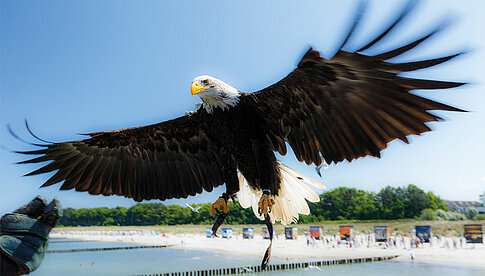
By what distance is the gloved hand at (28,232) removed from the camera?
2.88 m

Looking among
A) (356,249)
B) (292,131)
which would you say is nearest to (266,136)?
(292,131)

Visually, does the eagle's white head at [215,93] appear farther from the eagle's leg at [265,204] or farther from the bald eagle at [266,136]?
the eagle's leg at [265,204]

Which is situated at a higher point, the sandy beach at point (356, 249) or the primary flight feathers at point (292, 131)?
the primary flight feathers at point (292, 131)

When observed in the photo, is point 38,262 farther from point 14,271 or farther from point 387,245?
point 387,245

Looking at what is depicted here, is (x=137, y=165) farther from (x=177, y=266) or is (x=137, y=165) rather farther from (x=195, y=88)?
(x=177, y=266)

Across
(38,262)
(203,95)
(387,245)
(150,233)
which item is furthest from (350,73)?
(150,233)

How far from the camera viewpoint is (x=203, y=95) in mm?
2750

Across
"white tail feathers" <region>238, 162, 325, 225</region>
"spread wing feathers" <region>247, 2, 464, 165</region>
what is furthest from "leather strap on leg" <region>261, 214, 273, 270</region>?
"white tail feathers" <region>238, 162, 325, 225</region>

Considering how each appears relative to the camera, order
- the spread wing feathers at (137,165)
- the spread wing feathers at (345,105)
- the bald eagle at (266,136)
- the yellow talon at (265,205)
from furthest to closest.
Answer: the spread wing feathers at (137,165) → the yellow talon at (265,205) → the bald eagle at (266,136) → the spread wing feathers at (345,105)

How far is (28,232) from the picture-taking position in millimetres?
2965

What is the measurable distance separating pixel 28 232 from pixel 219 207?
5.16 ft

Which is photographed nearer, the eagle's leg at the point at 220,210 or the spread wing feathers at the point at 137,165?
the eagle's leg at the point at 220,210

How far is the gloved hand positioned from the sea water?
22.9 metres

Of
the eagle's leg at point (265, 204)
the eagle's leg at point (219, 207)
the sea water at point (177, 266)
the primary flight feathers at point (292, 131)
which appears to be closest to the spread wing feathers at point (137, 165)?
the primary flight feathers at point (292, 131)
